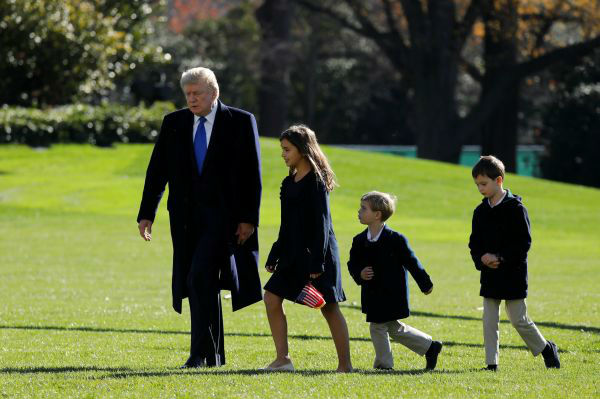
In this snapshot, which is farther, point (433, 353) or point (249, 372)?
point (433, 353)

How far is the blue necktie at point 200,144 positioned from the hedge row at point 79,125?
22.7m

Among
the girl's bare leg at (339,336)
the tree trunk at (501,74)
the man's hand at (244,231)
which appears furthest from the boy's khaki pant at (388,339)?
the tree trunk at (501,74)

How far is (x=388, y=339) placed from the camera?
763cm

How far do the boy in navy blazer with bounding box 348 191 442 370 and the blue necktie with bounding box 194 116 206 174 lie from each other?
1037 millimetres

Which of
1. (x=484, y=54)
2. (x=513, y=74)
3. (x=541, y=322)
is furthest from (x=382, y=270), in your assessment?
(x=484, y=54)

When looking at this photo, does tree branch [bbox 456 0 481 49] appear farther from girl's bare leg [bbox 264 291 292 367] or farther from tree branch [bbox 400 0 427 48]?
girl's bare leg [bbox 264 291 292 367]

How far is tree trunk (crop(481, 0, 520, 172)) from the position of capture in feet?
112

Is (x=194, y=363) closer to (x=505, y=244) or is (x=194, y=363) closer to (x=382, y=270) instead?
(x=382, y=270)

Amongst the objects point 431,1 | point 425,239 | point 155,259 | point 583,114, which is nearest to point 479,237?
point 155,259

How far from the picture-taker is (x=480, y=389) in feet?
21.9

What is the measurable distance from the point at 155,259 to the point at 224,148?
1009cm

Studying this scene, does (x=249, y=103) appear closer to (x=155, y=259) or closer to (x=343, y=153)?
(x=343, y=153)

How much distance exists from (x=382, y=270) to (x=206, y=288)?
109 cm

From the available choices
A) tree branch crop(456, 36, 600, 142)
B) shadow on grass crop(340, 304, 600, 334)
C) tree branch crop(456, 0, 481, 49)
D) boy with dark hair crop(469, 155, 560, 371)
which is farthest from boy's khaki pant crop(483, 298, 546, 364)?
tree branch crop(456, 0, 481, 49)
